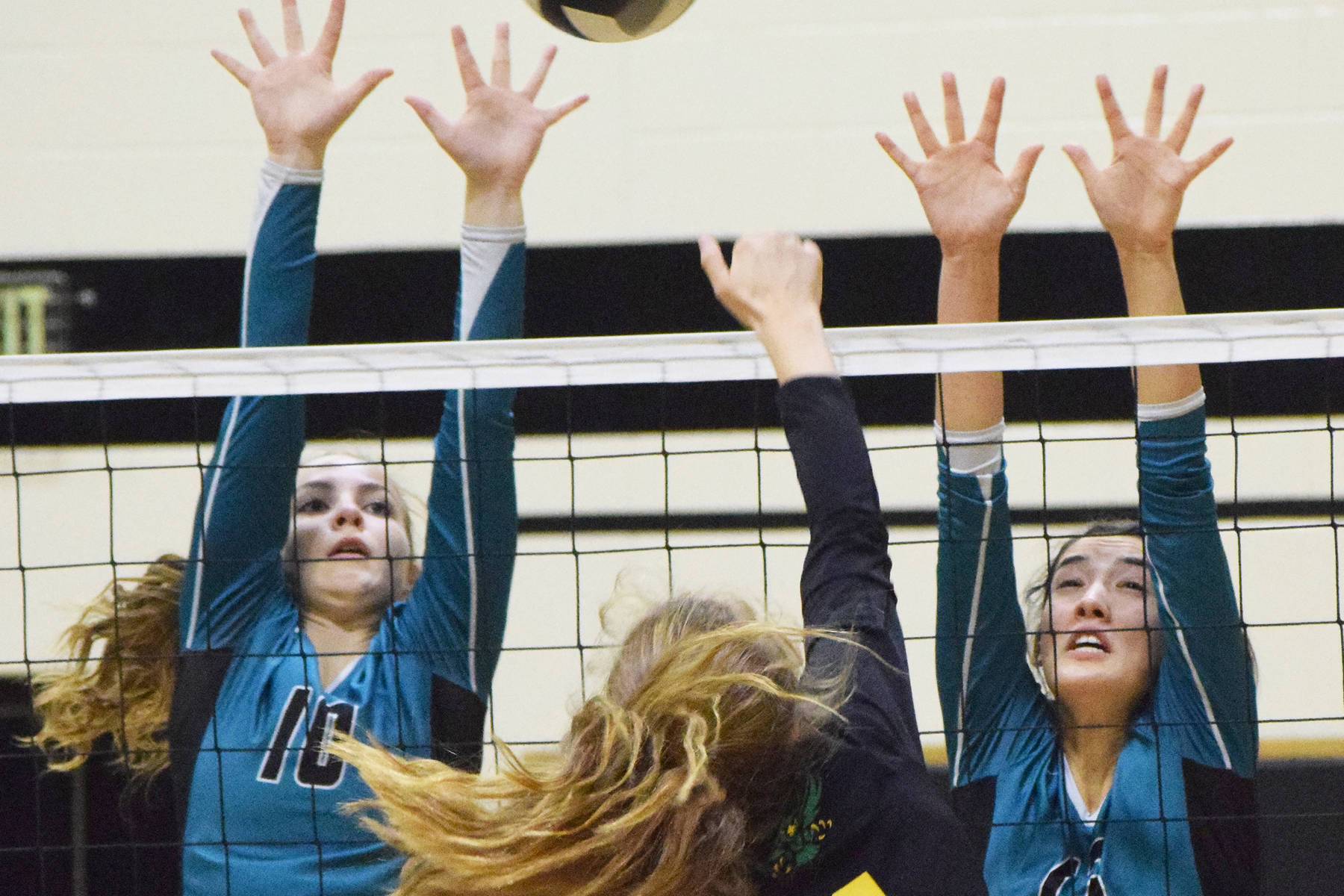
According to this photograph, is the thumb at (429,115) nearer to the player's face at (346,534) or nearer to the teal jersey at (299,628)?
the teal jersey at (299,628)

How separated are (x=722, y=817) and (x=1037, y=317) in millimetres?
1825

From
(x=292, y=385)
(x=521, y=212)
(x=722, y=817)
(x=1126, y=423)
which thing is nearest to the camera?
(x=722, y=817)

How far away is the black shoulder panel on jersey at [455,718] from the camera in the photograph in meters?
1.38

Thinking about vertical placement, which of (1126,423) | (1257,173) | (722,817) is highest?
(1257,173)

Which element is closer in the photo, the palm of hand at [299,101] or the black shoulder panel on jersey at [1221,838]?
the black shoulder panel on jersey at [1221,838]

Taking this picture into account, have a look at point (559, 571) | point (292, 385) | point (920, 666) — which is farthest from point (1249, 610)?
point (292, 385)

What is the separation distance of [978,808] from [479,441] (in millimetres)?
656

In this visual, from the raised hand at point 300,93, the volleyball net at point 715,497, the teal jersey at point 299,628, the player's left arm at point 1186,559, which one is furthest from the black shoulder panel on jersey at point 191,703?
the player's left arm at point 1186,559

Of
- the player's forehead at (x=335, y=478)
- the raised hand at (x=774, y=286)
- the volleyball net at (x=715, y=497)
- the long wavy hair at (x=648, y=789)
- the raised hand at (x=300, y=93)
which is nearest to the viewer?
the long wavy hair at (x=648, y=789)

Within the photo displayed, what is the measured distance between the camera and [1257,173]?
95.5 inches

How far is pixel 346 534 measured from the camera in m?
1.50

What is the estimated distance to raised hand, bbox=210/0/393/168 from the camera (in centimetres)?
140

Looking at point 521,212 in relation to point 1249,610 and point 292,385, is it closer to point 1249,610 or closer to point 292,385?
point 292,385

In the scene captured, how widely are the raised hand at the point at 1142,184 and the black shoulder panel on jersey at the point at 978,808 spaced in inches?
22.8
